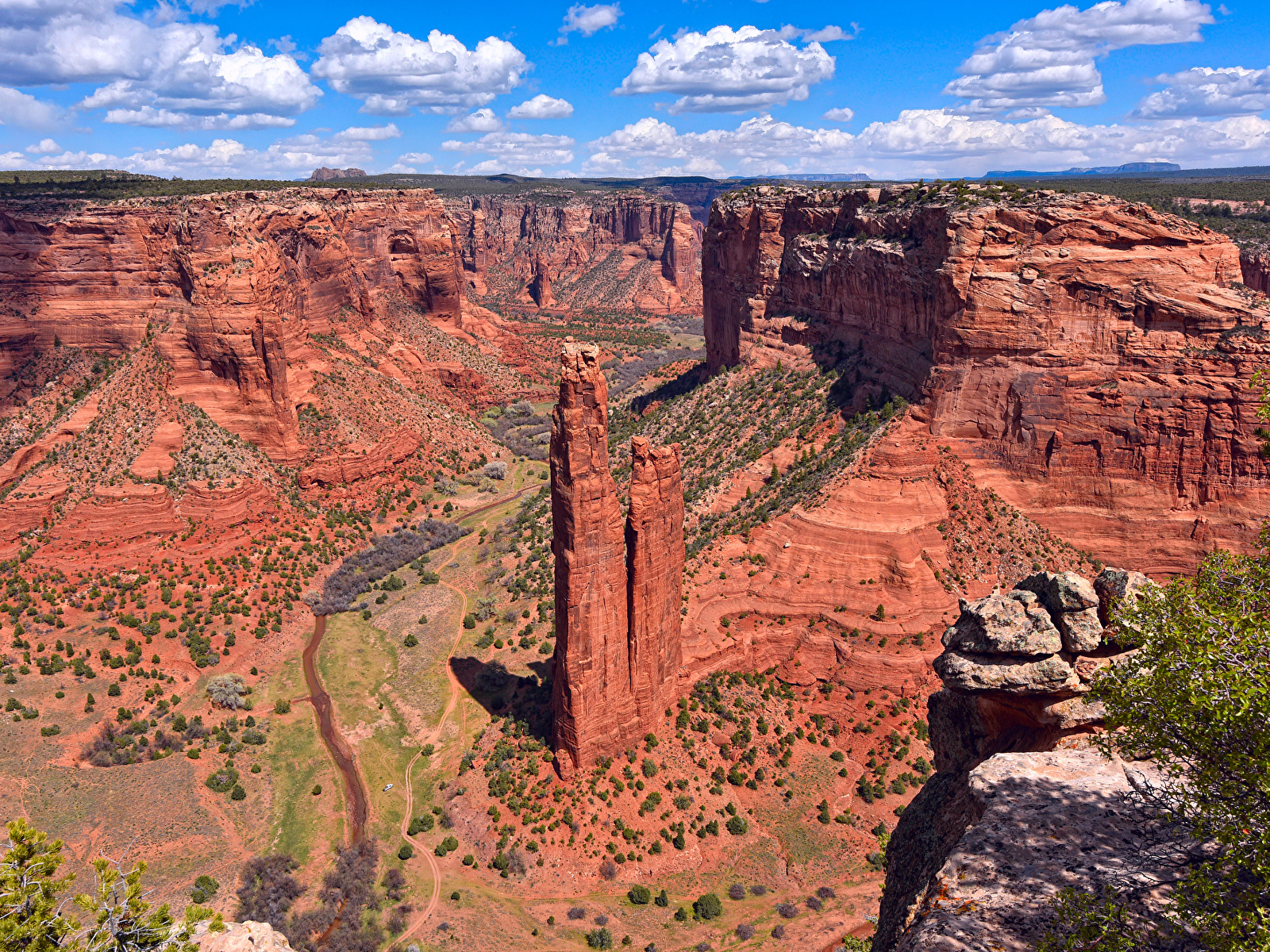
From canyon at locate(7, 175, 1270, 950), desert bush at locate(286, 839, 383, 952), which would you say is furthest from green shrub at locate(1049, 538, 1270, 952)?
desert bush at locate(286, 839, 383, 952)

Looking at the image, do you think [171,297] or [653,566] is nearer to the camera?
[653,566]

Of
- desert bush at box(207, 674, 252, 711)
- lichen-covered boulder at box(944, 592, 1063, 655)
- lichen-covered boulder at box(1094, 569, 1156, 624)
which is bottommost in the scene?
desert bush at box(207, 674, 252, 711)

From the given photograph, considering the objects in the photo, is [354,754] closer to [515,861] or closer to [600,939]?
[515,861]

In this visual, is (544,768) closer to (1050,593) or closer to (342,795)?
(342,795)

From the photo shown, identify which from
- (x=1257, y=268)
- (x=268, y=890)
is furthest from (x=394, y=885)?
(x=1257, y=268)

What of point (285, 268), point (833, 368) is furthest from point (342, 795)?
point (285, 268)

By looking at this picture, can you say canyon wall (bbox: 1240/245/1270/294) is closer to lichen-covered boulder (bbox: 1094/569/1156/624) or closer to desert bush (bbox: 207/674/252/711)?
lichen-covered boulder (bbox: 1094/569/1156/624)
